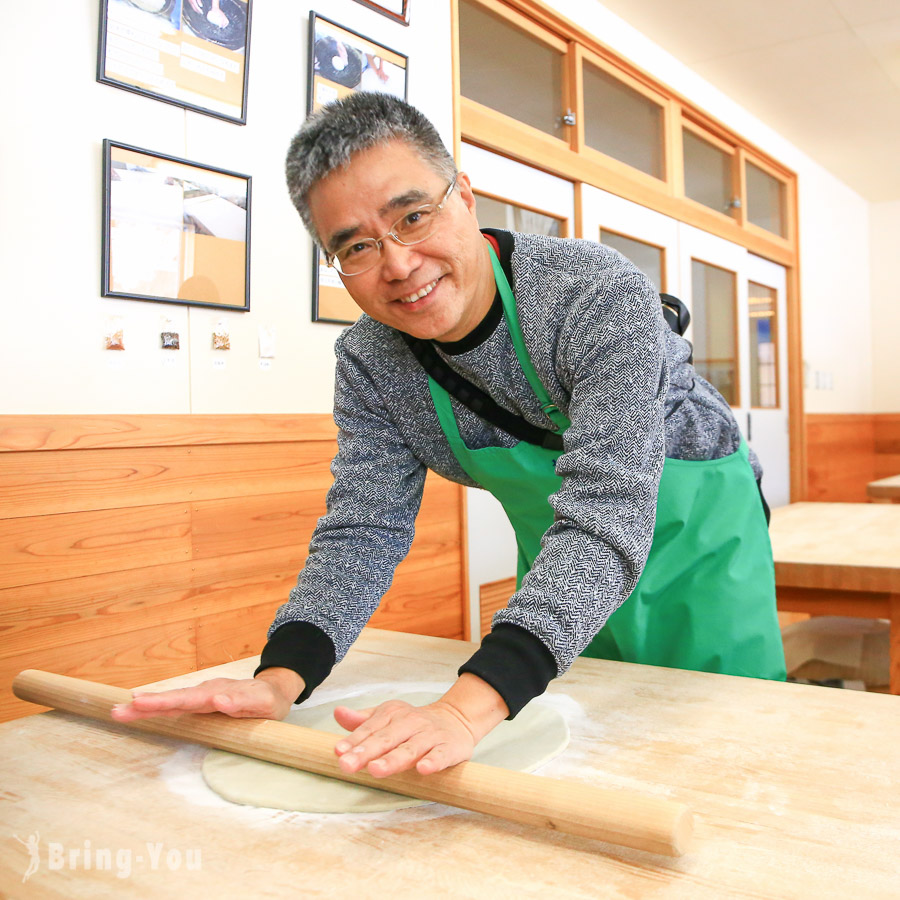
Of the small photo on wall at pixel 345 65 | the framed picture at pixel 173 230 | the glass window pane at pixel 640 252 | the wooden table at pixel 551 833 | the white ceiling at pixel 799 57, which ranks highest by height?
the white ceiling at pixel 799 57

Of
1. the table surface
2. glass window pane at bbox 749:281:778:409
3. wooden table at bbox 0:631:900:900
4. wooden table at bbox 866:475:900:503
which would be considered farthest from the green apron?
A: glass window pane at bbox 749:281:778:409

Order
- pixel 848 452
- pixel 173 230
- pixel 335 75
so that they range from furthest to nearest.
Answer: pixel 848 452 < pixel 335 75 < pixel 173 230

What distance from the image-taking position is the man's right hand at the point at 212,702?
814 mm

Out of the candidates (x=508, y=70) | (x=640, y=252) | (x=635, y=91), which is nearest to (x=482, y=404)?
(x=508, y=70)

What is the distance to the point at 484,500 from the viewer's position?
291 cm

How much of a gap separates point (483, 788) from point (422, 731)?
0.08 m

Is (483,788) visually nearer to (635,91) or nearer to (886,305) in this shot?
(635,91)

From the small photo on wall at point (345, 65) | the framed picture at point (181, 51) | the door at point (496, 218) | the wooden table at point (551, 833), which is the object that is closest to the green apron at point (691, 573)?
the wooden table at point (551, 833)

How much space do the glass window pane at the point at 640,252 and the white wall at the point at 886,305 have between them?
11.9 feet

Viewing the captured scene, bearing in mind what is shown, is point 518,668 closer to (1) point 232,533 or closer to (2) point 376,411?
(2) point 376,411

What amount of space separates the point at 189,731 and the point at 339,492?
392mm

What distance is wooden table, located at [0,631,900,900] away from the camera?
55 cm

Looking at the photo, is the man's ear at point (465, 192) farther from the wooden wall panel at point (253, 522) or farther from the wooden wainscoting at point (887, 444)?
the wooden wainscoting at point (887, 444)

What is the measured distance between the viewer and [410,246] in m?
0.93
